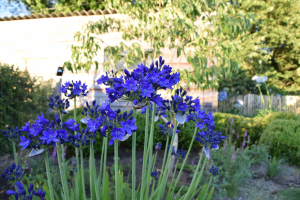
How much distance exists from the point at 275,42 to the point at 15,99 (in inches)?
548

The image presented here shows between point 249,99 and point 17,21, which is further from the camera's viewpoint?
point 249,99

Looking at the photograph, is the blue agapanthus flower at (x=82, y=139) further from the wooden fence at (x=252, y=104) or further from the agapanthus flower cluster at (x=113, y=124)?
the wooden fence at (x=252, y=104)

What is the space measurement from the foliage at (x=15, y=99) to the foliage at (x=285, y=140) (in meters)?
4.98

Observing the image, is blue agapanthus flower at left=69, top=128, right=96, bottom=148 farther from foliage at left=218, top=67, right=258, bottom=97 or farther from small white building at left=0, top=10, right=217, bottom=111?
foliage at left=218, top=67, right=258, bottom=97

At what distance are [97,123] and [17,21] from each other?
7.74 metres

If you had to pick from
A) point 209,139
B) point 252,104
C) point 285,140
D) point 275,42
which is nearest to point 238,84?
point 252,104

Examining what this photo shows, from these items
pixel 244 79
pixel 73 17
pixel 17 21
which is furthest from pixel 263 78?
pixel 17 21

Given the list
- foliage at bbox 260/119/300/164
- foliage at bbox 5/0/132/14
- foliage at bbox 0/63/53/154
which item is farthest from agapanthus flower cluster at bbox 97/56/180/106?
foliage at bbox 5/0/132/14

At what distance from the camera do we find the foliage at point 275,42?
11.1m

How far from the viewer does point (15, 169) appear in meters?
1.23

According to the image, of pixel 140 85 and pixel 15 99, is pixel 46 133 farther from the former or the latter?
pixel 15 99

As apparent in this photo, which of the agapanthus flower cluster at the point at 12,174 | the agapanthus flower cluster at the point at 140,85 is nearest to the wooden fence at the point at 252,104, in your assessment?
the agapanthus flower cluster at the point at 140,85

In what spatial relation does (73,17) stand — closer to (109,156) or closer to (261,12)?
(109,156)

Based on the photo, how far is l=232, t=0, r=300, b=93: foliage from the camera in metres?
11.1
